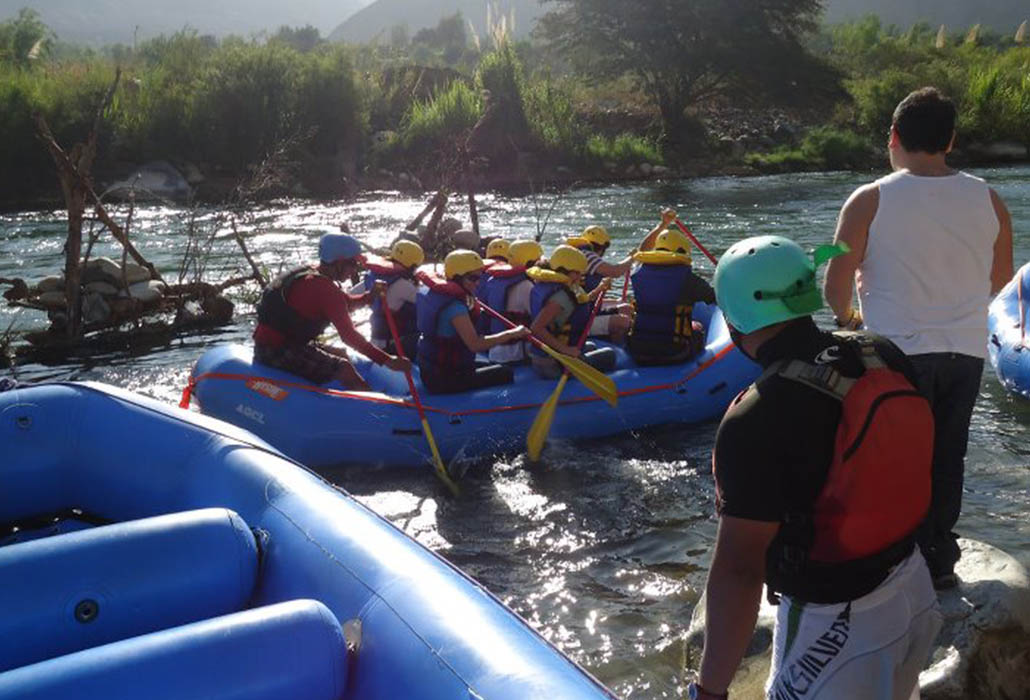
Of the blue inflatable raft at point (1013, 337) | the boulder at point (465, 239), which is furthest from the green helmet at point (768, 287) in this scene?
the boulder at point (465, 239)

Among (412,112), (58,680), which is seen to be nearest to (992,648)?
(58,680)

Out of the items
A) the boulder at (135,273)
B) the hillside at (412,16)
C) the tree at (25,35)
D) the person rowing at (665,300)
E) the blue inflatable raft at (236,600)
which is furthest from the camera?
the hillside at (412,16)

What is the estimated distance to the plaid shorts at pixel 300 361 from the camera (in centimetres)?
585

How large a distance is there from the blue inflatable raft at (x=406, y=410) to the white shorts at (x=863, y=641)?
13.0 feet

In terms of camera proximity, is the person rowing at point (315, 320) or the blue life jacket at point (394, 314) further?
the blue life jacket at point (394, 314)

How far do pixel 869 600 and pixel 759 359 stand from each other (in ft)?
1.61

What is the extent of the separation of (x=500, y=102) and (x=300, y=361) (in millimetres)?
15935

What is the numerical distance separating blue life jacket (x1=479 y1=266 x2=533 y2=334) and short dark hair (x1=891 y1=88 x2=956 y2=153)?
3.80 meters

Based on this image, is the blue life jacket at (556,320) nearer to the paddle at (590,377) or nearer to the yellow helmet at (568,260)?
the yellow helmet at (568,260)

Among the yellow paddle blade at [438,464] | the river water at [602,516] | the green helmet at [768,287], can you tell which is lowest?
the river water at [602,516]

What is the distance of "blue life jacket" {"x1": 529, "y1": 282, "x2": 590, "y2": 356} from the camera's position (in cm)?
606

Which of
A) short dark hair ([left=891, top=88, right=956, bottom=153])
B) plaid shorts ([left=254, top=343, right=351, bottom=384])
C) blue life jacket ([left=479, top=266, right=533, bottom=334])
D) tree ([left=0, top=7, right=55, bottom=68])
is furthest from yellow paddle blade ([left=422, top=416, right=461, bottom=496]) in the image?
tree ([left=0, top=7, right=55, bottom=68])

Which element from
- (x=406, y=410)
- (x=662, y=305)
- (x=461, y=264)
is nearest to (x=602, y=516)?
(x=406, y=410)

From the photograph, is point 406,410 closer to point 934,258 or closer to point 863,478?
point 934,258
